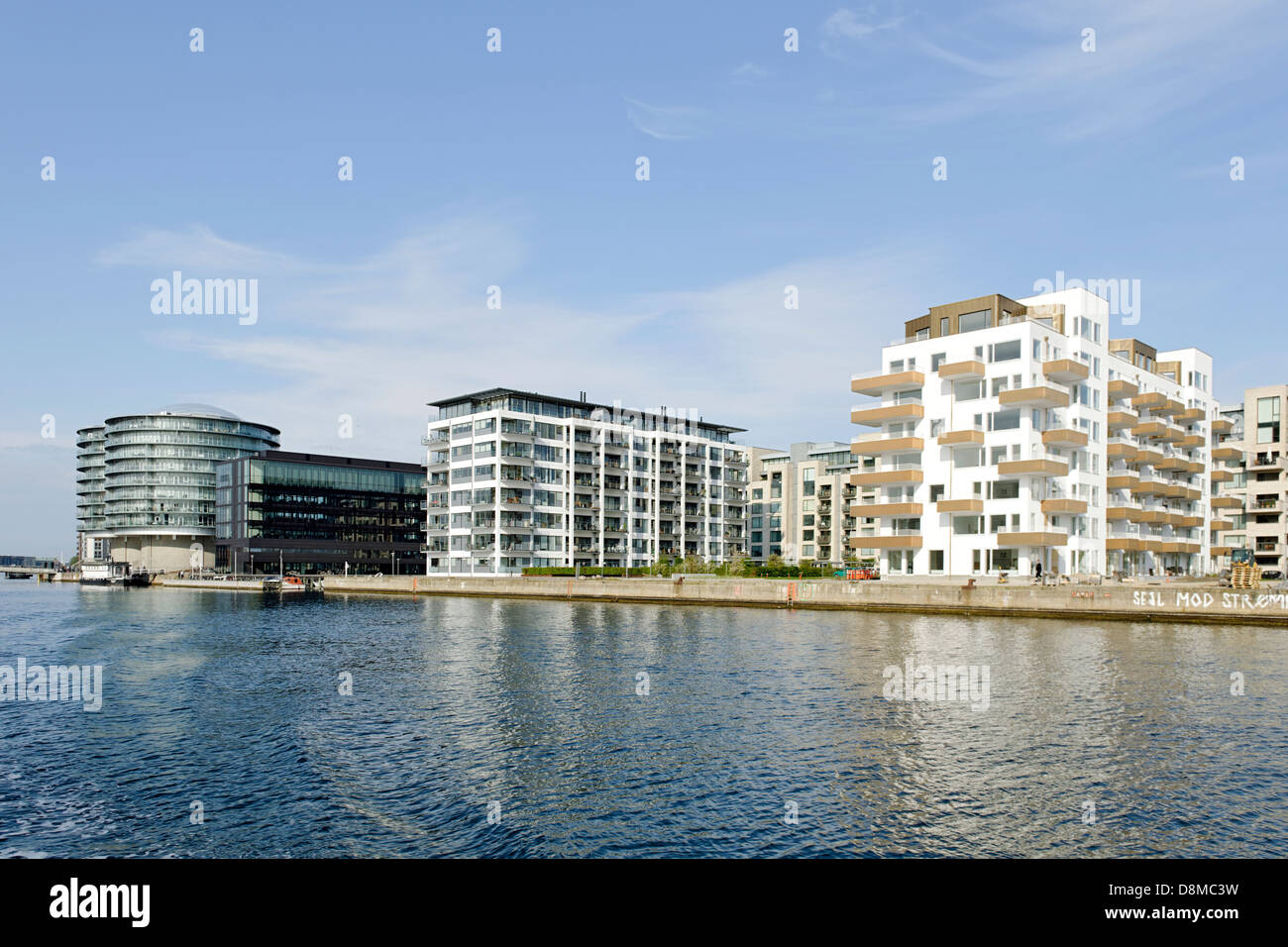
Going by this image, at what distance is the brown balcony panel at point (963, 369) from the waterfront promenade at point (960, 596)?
2253cm

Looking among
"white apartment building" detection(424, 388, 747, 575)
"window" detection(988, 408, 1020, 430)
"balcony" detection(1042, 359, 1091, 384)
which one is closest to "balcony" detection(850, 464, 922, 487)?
"window" detection(988, 408, 1020, 430)

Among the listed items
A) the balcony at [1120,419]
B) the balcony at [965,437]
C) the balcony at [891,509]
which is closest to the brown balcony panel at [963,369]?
the balcony at [965,437]

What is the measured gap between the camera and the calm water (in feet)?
69.1

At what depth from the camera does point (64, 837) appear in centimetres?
2133

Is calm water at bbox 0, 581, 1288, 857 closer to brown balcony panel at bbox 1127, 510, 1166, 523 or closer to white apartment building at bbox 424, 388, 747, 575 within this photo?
brown balcony panel at bbox 1127, 510, 1166, 523

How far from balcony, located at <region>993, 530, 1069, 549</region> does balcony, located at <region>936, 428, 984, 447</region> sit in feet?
33.0

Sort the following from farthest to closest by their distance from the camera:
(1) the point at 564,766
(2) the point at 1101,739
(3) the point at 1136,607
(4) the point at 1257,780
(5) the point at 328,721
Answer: (3) the point at 1136,607 → (5) the point at 328,721 → (2) the point at 1101,739 → (1) the point at 564,766 → (4) the point at 1257,780

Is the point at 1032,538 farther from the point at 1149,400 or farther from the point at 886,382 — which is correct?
the point at 1149,400

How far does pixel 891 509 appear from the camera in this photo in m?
104

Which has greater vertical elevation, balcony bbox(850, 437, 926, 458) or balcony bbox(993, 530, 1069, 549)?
balcony bbox(850, 437, 926, 458)

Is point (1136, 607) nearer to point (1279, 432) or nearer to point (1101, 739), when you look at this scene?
point (1101, 739)

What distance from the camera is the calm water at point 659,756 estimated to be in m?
21.1
